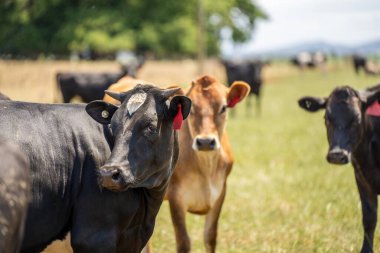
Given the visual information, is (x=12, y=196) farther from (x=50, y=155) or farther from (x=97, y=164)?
Result: (x=97, y=164)

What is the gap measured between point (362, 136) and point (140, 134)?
2.81 meters

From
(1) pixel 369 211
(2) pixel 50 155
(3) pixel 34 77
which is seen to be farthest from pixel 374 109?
(3) pixel 34 77

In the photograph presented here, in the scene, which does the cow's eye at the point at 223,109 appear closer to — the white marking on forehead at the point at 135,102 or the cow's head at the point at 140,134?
the cow's head at the point at 140,134

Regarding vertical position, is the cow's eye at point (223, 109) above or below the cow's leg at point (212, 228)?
above

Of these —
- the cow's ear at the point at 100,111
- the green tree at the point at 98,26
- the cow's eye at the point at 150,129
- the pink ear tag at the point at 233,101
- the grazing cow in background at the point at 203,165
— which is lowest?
the grazing cow in background at the point at 203,165

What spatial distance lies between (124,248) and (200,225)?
385 cm

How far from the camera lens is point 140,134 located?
188 inches

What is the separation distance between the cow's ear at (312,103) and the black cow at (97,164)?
2.45 meters

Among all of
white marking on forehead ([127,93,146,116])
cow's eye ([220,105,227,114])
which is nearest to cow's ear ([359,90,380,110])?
cow's eye ([220,105,227,114])

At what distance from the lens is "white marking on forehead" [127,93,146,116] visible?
484cm

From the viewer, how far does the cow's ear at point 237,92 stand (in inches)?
274

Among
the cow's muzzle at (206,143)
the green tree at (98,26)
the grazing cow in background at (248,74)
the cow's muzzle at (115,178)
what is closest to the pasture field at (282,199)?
the cow's muzzle at (206,143)

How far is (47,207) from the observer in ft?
15.0

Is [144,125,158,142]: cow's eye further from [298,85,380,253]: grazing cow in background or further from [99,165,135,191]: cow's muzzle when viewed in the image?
[298,85,380,253]: grazing cow in background
